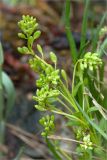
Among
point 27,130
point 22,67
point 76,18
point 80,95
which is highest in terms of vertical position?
point 76,18

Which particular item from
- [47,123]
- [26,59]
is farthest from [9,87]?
[47,123]

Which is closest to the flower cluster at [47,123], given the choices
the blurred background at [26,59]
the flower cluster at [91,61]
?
the flower cluster at [91,61]

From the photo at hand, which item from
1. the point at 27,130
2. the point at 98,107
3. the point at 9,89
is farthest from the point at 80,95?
the point at 27,130

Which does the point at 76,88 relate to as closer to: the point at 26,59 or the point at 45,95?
the point at 45,95

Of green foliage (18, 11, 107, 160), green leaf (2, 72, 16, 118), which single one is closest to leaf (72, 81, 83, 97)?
green foliage (18, 11, 107, 160)

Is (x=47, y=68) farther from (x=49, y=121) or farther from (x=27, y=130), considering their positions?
(x=27, y=130)

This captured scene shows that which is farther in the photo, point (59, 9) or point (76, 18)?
point (59, 9)

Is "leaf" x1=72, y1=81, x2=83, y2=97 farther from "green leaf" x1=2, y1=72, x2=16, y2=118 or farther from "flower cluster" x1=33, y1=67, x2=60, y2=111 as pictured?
"green leaf" x1=2, y1=72, x2=16, y2=118

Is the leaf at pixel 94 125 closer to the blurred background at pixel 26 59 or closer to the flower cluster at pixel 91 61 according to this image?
the flower cluster at pixel 91 61
